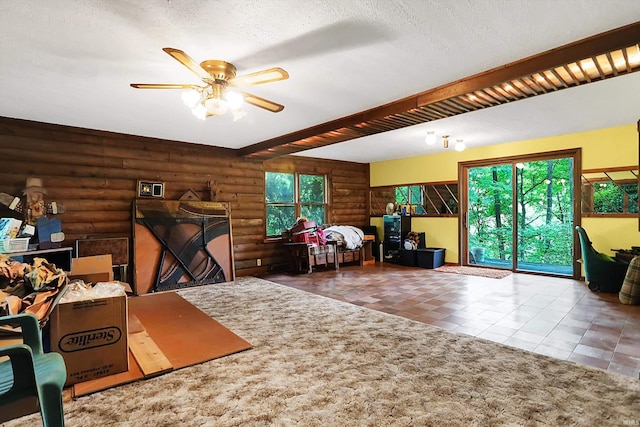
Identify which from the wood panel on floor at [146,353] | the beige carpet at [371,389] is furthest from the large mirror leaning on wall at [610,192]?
the wood panel on floor at [146,353]

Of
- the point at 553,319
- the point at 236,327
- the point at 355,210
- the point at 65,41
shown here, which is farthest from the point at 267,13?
the point at 355,210

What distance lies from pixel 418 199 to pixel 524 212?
2.19 meters

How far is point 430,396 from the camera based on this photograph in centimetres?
213

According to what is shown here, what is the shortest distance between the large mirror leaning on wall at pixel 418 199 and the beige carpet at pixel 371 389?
4567 millimetres

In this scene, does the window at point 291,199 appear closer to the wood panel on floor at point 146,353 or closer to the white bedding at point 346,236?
the white bedding at point 346,236

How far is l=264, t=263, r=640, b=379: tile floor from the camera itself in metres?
2.86

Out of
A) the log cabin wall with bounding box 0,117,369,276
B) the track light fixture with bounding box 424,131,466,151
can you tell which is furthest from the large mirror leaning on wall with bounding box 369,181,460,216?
the log cabin wall with bounding box 0,117,369,276

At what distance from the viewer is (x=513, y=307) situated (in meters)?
4.04

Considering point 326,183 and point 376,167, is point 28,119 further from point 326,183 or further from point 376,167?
point 376,167

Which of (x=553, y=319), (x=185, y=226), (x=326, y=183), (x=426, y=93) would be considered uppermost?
(x=426, y=93)

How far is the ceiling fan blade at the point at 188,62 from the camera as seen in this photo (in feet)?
6.84

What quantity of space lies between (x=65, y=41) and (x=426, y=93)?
122 inches

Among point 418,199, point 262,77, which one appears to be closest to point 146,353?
point 262,77

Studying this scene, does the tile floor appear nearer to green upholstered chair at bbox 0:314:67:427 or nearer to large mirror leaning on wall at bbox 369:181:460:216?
large mirror leaning on wall at bbox 369:181:460:216
